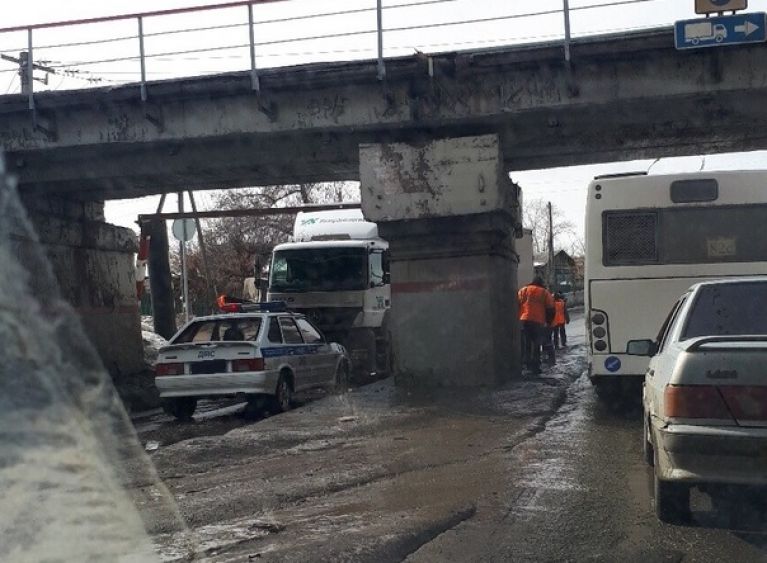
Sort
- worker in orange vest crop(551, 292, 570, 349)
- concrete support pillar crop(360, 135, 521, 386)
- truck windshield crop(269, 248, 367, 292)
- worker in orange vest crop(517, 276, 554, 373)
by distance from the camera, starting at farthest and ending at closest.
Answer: worker in orange vest crop(551, 292, 570, 349)
truck windshield crop(269, 248, 367, 292)
worker in orange vest crop(517, 276, 554, 373)
concrete support pillar crop(360, 135, 521, 386)

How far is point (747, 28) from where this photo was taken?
1295 cm

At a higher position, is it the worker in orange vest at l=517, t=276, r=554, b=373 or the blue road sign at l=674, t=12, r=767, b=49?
the blue road sign at l=674, t=12, r=767, b=49

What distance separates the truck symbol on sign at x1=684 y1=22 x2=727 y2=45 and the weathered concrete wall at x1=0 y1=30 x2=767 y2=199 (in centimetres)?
35

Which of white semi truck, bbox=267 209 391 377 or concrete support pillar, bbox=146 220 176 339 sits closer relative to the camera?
white semi truck, bbox=267 209 391 377

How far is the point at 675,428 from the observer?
5.21 meters

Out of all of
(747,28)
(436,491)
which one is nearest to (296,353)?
(436,491)

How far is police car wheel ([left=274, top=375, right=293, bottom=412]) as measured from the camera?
42.9ft

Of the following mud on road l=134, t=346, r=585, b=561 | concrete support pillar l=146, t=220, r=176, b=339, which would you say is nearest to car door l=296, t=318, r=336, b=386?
mud on road l=134, t=346, r=585, b=561

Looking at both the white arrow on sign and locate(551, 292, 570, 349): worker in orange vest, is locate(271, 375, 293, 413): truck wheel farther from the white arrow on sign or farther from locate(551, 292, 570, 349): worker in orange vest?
locate(551, 292, 570, 349): worker in orange vest

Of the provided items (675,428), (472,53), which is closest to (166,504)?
(675,428)

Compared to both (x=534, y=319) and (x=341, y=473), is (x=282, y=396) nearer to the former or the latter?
(x=341, y=473)

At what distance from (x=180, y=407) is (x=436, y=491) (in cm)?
727

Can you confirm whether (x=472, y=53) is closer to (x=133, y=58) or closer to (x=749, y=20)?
(x=749, y=20)

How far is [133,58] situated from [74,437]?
7019mm
